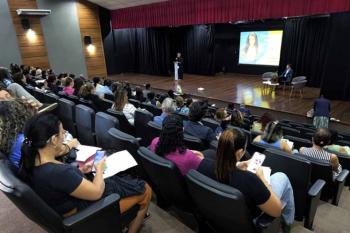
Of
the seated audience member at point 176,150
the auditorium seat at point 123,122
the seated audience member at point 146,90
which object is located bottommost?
the seated audience member at point 146,90

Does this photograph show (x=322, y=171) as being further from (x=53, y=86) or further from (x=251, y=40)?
(x=251, y=40)

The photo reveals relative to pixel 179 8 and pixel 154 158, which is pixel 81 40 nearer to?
pixel 179 8

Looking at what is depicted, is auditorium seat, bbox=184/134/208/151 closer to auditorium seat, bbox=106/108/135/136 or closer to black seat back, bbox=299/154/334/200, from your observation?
black seat back, bbox=299/154/334/200

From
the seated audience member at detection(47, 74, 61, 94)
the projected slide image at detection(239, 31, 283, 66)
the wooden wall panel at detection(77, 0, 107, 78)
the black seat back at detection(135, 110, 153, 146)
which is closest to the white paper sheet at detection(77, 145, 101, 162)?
the black seat back at detection(135, 110, 153, 146)

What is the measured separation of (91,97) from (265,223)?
388 centimetres

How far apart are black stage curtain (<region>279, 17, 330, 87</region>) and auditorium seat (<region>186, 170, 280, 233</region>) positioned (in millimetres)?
9950

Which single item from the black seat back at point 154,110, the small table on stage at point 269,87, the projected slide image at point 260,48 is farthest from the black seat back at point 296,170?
the projected slide image at point 260,48

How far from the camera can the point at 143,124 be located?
129 inches

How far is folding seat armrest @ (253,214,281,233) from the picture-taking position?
148cm

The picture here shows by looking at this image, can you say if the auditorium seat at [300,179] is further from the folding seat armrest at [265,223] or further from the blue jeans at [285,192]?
the folding seat armrest at [265,223]

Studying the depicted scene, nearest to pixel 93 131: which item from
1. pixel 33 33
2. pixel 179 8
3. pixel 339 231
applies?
pixel 339 231

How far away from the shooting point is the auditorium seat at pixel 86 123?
10.4 feet

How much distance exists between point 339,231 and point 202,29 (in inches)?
486

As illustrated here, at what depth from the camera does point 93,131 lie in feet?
10.7
